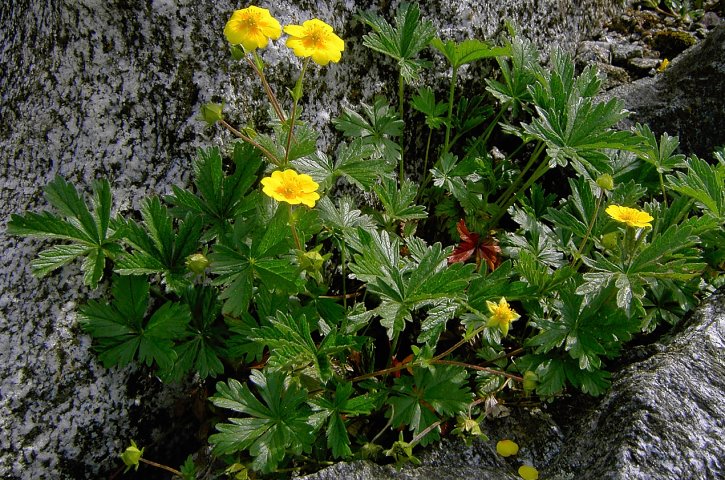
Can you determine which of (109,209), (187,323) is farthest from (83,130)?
(187,323)

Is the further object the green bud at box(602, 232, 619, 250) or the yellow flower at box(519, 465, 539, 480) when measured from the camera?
the green bud at box(602, 232, 619, 250)

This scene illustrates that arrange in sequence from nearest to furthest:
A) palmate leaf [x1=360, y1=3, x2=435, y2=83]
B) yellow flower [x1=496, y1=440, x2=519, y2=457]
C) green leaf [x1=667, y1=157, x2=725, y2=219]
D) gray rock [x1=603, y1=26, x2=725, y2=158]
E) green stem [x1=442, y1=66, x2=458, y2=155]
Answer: yellow flower [x1=496, y1=440, x2=519, y2=457] → green leaf [x1=667, y1=157, x2=725, y2=219] → palmate leaf [x1=360, y1=3, x2=435, y2=83] → green stem [x1=442, y1=66, x2=458, y2=155] → gray rock [x1=603, y1=26, x2=725, y2=158]

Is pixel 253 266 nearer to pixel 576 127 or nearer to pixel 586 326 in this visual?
pixel 586 326

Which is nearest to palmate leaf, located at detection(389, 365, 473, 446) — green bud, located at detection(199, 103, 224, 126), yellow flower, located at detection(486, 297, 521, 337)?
yellow flower, located at detection(486, 297, 521, 337)

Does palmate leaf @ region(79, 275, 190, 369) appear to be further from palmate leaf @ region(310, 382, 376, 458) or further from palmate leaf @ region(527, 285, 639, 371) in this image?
palmate leaf @ region(527, 285, 639, 371)

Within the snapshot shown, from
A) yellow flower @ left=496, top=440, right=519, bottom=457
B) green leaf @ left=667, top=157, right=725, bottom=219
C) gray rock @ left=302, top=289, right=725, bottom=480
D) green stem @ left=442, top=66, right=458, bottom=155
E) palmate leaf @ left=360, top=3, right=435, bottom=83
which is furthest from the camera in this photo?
green stem @ left=442, top=66, right=458, bottom=155

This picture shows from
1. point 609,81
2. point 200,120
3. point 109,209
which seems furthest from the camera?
point 609,81

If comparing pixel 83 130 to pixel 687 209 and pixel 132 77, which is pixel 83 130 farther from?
pixel 687 209

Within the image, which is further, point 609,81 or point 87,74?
point 609,81
